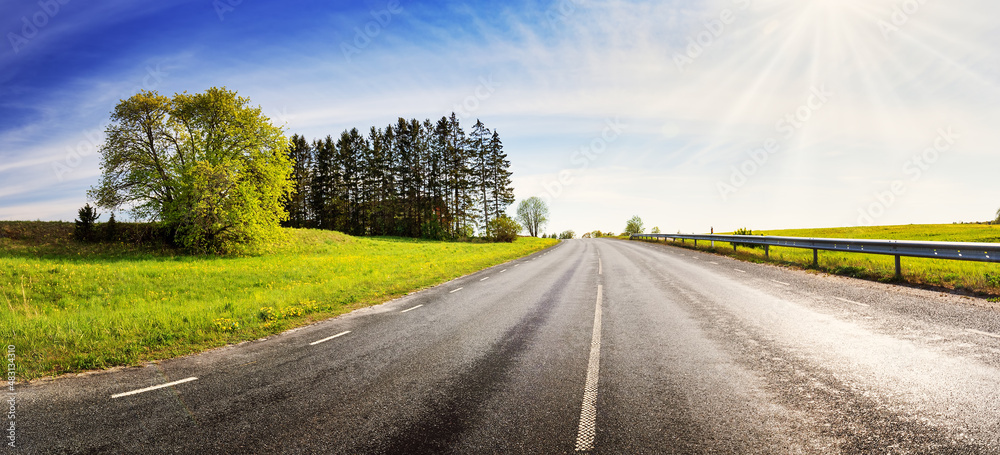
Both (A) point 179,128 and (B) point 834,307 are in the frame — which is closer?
(B) point 834,307

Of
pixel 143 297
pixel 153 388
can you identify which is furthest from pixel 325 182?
pixel 153 388

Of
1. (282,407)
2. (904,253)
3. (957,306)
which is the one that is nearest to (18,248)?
(282,407)

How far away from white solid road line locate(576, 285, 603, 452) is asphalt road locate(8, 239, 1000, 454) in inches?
0.9

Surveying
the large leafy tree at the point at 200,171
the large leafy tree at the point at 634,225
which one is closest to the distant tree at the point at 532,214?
the large leafy tree at the point at 634,225

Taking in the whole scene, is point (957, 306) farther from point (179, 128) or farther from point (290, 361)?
point (179, 128)

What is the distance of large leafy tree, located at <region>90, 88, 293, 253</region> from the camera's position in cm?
2208

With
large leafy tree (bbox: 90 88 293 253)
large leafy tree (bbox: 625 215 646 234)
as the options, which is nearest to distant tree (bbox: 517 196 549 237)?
large leafy tree (bbox: 625 215 646 234)

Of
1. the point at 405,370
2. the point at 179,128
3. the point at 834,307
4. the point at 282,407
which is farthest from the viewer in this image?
the point at 179,128

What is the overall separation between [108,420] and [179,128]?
2797cm

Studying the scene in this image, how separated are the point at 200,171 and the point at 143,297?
1339cm

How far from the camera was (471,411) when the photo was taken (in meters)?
3.48

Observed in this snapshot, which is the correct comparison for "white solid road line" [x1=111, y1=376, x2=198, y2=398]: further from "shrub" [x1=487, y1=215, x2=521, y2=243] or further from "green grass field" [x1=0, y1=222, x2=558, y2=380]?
"shrub" [x1=487, y1=215, x2=521, y2=243]

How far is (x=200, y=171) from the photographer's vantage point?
21891mm

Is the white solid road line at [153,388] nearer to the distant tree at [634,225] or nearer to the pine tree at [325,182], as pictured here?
the pine tree at [325,182]
